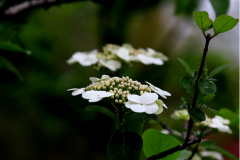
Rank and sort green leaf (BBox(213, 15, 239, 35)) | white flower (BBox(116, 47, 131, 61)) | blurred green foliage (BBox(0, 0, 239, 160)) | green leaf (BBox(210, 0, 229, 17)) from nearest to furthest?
green leaf (BBox(213, 15, 239, 35)) → green leaf (BBox(210, 0, 229, 17)) → white flower (BBox(116, 47, 131, 61)) → blurred green foliage (BBox(0, 0, 239, 160))

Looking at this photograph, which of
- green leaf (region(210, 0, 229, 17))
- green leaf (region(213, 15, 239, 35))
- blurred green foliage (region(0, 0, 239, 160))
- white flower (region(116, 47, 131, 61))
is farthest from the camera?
blurred green foliage (region(0, 0, 239, 160))

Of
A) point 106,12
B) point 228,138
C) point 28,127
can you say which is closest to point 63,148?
point 28,127

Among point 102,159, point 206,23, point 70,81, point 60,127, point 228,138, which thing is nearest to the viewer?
point 206,23

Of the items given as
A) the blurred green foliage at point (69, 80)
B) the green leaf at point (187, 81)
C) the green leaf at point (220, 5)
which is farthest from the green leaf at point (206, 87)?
the blurred green foliage at point (69, 80)

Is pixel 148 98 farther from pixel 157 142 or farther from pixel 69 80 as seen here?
pixel 69 80

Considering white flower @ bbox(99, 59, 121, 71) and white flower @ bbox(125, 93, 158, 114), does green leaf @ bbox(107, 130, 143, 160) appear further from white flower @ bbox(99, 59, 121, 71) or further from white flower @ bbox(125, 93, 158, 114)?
white flower @ bbox(99, 59, 121, 71)

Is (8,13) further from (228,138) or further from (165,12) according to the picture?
(228,138)

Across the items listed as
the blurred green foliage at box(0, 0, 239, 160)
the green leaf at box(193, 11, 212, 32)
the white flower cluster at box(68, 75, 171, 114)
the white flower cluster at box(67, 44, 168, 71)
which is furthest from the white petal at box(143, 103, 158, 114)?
the blurred green foliage at box(0, 0, 239, 160)
